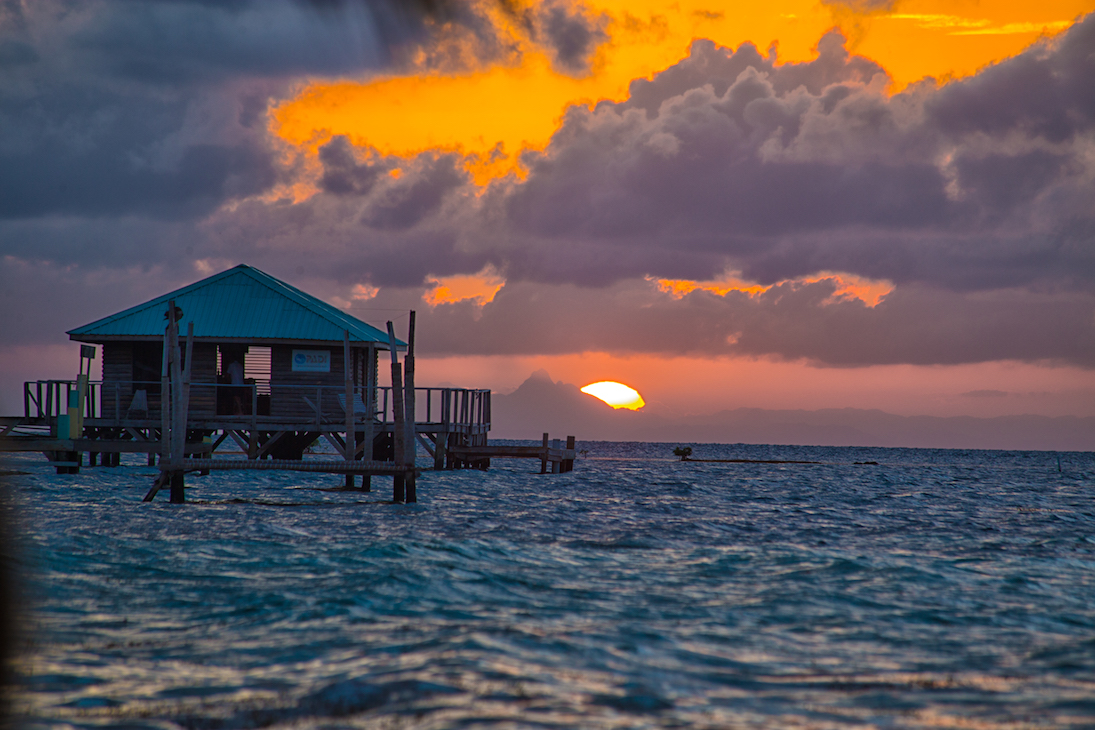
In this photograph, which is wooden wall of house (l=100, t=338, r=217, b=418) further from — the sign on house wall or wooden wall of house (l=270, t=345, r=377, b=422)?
the sign on house wall

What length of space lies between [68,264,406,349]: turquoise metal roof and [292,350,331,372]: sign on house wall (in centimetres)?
83

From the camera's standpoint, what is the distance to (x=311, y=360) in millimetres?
31250

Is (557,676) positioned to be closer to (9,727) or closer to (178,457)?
(9,727)

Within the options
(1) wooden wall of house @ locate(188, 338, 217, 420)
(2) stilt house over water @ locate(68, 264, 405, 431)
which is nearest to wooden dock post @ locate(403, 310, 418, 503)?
(2) stilt house over water @ locate(68, 264, 405, 431)

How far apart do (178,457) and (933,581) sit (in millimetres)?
16112

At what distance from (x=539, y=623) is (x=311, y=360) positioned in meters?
23.3

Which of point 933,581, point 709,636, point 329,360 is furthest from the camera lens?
point 329,360

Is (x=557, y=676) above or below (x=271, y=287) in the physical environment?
below

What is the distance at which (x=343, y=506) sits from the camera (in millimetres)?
21812

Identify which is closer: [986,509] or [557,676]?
[557,676]

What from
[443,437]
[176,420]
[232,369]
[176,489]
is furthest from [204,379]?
[176,420]

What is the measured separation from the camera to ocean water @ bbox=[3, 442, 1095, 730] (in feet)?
22.1

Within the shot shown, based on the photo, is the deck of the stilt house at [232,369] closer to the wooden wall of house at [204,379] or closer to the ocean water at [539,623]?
the wooden wall of house at [204,379]

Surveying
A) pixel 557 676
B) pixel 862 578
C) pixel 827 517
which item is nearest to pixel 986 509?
pixel 827 517
